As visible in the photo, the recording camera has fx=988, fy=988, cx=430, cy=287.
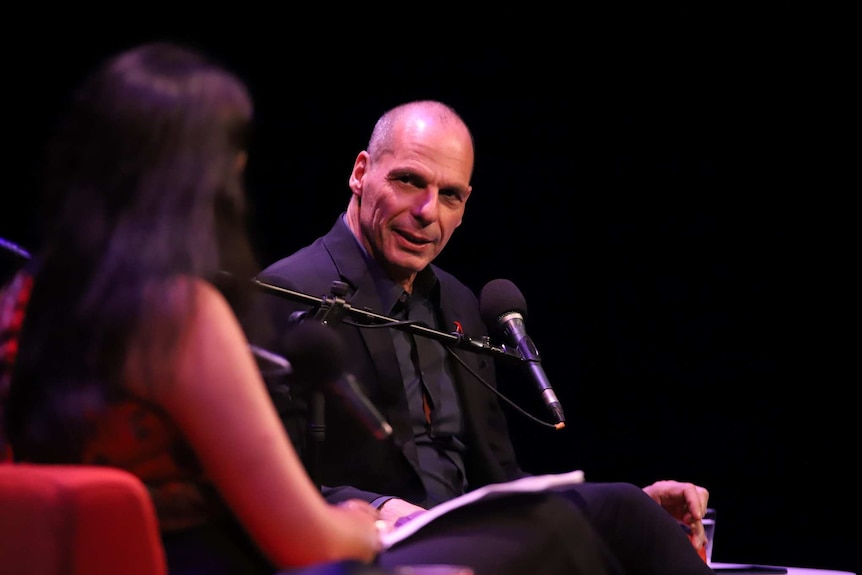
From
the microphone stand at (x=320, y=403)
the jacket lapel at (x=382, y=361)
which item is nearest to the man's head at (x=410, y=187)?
the jacket lapel at (x=382, y=361)

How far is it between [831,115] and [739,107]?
33 cm

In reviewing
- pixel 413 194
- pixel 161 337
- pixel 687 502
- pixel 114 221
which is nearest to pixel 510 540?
pixel 161 337

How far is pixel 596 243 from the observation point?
388 centimetres

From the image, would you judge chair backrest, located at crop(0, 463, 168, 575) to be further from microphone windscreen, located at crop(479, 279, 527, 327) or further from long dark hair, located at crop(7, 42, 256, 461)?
microphone windscreen, located at crop(479, 279, 527, 327)

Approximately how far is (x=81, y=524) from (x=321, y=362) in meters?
0.47

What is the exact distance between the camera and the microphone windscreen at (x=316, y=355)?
1.50 m

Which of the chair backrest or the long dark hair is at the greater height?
the long dark hair

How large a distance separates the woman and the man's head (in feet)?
4.40

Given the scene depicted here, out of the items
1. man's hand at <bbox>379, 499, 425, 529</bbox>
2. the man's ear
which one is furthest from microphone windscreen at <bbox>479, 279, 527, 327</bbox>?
the man's ear

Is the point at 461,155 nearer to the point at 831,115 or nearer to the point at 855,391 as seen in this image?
the point at 831,115

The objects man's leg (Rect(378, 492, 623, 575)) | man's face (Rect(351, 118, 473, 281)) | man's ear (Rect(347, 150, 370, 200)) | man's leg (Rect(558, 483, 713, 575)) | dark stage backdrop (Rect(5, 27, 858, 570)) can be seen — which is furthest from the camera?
dark stage backdrop (Rect(5, 27, 858, 570))

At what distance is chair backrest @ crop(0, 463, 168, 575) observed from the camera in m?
1.11

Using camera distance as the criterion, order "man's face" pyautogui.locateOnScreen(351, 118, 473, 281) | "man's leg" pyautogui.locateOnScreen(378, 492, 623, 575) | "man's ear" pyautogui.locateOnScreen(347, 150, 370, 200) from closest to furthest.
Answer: "man's leg" pyautogui.locateOnScreen(378, 492, 623, 575), "man's face" pyautogui.locateOnScreen(351, 118, 473, 281), "man's ear" pyautogui.locateOnScreen(347, 150, 370, 200)

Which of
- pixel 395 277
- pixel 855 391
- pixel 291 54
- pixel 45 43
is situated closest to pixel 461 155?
pixel 395 277
